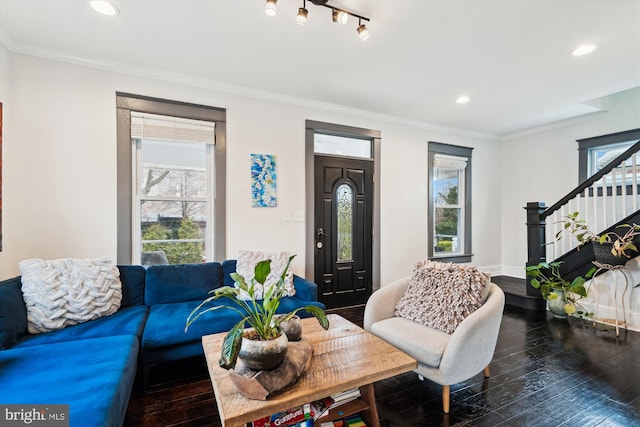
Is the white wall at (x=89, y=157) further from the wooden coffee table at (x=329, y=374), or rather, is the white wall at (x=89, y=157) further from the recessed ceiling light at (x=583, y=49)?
the recessed ceiling light at (x=583, y=49)

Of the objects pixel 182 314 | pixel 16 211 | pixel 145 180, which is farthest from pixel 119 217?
pixel 182 314

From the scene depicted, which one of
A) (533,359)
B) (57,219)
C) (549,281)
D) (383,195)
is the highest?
(383,195)

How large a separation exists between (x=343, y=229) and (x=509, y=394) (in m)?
2.45

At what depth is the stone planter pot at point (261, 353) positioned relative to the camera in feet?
4.16

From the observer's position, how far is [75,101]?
2.70m

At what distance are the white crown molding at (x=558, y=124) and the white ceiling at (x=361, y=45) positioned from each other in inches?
Result: 35.6

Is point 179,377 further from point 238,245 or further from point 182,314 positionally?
point 238,245

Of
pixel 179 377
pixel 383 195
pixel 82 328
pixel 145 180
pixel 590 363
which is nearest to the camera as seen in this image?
pixel 82 328

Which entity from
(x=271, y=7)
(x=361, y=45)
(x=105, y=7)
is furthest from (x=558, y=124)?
(x=105, y=7)

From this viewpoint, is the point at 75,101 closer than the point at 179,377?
No

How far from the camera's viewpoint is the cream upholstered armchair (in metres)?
1.80

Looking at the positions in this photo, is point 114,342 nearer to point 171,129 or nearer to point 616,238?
point 171,129

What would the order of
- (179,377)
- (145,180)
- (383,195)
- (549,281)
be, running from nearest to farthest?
(179,377) < (145,180) < (549,281) < (383,195)

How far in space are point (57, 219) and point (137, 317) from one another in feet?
4.10
